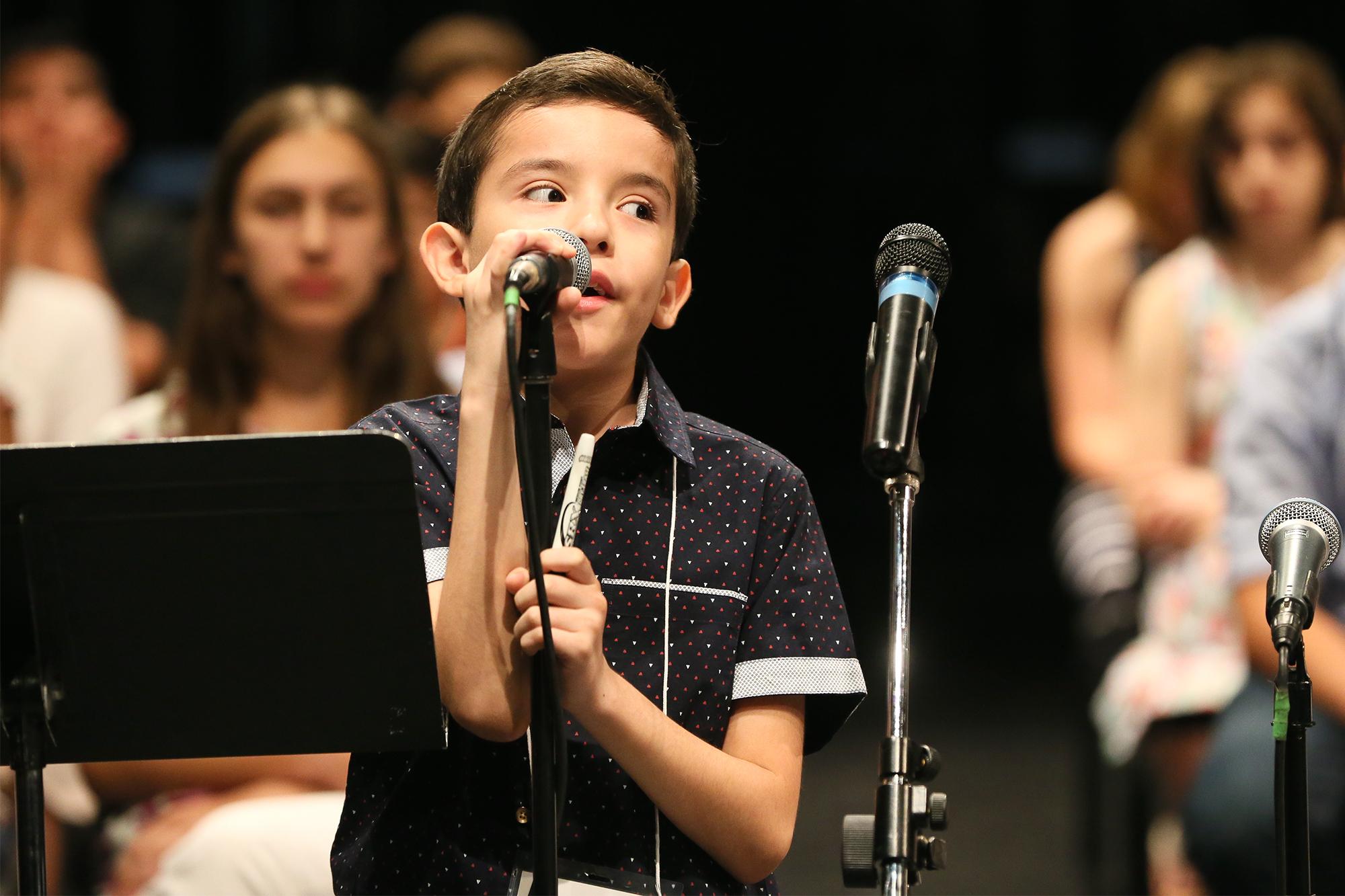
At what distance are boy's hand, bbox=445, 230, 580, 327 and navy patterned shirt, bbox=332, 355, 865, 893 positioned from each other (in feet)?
0.77

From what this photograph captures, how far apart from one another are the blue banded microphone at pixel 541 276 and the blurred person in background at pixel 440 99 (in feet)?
5.76

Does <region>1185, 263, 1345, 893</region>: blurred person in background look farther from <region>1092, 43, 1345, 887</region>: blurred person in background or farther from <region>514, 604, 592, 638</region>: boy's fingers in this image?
<region>514, 604, 592, 638</region>: boy's fingers

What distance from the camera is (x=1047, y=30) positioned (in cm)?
638

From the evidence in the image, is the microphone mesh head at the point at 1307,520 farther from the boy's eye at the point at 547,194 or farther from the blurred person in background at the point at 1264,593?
the blurred person in background at the point at 1264,593

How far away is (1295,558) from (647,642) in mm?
598

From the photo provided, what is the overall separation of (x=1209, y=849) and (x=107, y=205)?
3125 millimetres

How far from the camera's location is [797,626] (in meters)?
1.64

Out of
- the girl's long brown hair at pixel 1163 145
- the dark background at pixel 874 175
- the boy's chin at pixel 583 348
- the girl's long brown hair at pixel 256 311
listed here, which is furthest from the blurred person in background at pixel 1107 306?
the boy's chin at pixel 583 348

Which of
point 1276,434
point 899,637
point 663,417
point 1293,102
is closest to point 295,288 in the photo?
point 663,417

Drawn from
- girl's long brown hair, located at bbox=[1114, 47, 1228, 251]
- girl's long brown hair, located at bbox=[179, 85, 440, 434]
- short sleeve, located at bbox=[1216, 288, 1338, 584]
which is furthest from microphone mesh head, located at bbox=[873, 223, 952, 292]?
girl's long brown hair, located at bbox=[1114, 47, 1228, 251]

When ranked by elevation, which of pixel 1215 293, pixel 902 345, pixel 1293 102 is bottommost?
pixel 902 345

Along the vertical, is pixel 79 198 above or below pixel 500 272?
above

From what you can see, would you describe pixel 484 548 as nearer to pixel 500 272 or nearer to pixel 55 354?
pixel 500 272

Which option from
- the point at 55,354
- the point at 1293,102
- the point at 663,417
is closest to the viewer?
the point at 663,417
